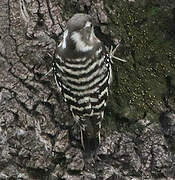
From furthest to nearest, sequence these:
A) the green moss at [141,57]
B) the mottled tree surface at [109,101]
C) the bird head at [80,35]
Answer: the green moss at [141,57]
the mottled tree surface at [109,101]
the bird head at [80,35]

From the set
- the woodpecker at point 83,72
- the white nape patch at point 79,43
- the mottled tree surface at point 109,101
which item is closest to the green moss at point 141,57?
the mottled tree surface at point 109,101

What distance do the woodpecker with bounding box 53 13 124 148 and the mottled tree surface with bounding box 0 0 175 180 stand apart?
148 mm

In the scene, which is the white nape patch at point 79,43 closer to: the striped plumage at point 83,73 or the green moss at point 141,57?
the striped plumage at point 83,73

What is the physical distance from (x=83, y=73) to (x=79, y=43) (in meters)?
0.22

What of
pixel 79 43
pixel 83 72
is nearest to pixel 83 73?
pixel 83 72

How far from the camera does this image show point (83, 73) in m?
4.71

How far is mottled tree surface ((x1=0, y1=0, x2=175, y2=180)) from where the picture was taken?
4816mm

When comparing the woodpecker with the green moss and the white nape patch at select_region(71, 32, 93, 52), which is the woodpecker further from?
the green moss

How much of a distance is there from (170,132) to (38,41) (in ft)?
3.95

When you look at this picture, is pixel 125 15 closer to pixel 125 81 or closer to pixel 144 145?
pixel 125 81

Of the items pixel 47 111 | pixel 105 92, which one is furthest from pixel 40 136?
pixel 105 92

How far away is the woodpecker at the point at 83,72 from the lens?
4.70 meters

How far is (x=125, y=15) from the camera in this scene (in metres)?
4.96

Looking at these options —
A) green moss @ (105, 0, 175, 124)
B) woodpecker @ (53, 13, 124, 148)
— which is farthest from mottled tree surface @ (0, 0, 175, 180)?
woodpecker @ (53, 13, 124, 148)
